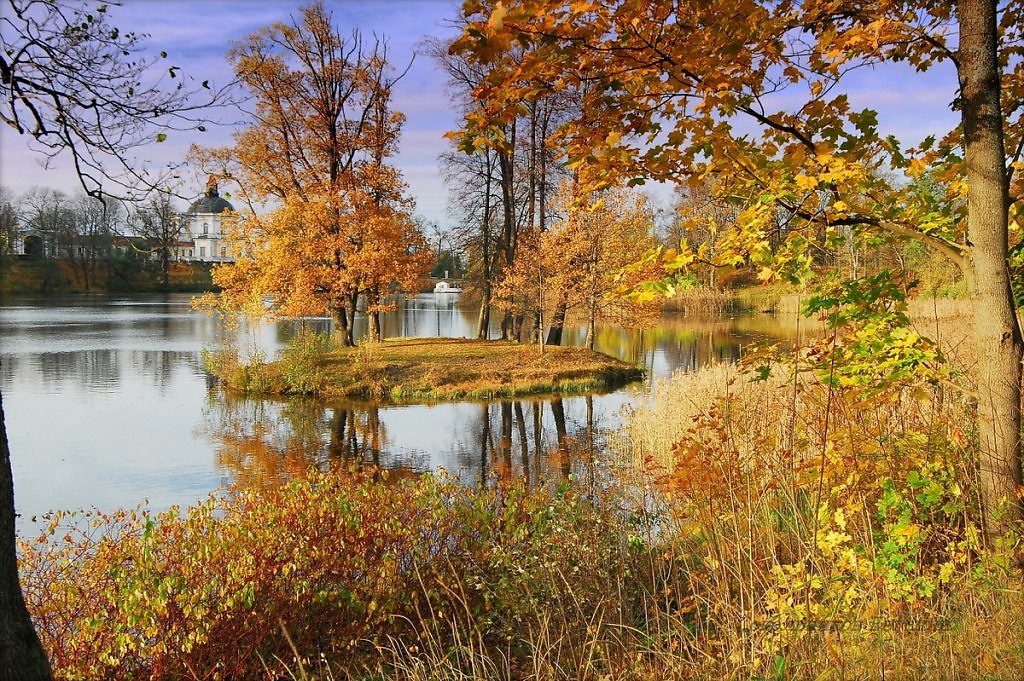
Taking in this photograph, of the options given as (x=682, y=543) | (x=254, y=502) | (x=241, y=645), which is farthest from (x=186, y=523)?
(x=682, y=543)

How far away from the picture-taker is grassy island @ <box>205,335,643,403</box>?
19156 mm

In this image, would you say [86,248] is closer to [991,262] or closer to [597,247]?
[597,247]

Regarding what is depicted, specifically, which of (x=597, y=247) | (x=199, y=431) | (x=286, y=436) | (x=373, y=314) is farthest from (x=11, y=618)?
(x=373, y=314)

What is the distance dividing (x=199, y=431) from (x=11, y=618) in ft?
40.2

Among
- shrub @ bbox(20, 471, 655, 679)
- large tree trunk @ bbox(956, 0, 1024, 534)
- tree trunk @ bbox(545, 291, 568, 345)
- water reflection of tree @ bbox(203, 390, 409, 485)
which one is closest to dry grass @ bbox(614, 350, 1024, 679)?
large tree trunk @ bbox(956, 0, 1024, 534)

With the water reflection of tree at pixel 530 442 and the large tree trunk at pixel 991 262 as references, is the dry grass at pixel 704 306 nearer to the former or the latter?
the water reflection of tree at pixel 530 442

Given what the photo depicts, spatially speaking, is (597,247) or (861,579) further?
(597,247)

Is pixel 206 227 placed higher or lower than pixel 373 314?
higher

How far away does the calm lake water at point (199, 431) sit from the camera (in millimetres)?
11383

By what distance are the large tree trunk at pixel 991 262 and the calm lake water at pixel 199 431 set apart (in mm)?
1900

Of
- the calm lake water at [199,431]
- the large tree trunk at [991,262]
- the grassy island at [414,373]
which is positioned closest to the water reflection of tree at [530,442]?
the calm lake water at [199,431]

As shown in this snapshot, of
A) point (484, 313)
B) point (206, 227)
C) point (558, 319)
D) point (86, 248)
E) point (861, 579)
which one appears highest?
point (206, 227)

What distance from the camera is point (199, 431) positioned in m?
15.0

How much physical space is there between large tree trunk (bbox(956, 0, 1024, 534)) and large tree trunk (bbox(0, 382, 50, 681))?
4.79 m
